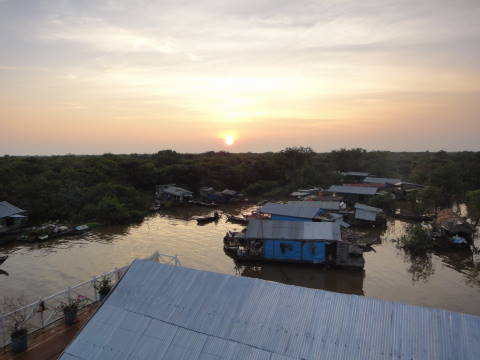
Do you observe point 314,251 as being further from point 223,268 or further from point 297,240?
point 223,268

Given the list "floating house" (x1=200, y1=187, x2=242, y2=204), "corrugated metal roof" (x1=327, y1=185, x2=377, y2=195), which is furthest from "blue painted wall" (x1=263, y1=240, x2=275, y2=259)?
"floating house" (x1=200, y1=187, x2=242, y2=204)

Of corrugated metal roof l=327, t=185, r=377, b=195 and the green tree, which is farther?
corrugated metal roof l=327, t=185, r=377, b=195

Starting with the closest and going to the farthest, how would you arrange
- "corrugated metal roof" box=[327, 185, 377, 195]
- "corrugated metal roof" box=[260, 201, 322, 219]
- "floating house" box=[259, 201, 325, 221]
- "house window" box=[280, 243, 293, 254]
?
1. "house window" box=[280, 243, 293, 254]
2. "floating house" box=[259, 201, 325, 221]
3. "corrugated metal roof" box=[260, 201, 322, 219]
4. "corrugated metal roof" box=[327, 185, 377, 195]

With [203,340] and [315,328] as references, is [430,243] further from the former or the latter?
[203,340]

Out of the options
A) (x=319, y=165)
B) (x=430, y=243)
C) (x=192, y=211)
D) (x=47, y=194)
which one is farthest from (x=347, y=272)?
(x=319, y=165)

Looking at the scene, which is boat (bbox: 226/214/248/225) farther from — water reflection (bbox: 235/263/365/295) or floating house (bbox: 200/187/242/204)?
water reflection (bbox: 235/263/365/295)
